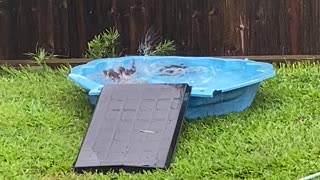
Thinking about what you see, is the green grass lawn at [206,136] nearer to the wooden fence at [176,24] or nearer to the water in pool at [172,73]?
the water in pool at [172,73]

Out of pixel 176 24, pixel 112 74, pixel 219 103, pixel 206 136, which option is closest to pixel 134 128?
pixel 206 136

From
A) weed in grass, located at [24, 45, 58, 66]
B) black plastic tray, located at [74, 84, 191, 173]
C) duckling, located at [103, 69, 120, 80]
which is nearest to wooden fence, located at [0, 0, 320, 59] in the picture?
weed in grass, located at [24, 45, 58, 66]

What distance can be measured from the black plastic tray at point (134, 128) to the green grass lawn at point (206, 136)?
0.29ft

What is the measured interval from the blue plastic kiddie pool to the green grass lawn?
9cm

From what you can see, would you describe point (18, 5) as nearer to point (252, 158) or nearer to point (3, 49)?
point (3, 49)

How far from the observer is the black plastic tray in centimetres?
406

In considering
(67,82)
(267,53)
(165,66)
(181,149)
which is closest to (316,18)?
(267,53)

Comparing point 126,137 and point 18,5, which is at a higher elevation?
point 18,5

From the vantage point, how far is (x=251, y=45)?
6371 millimetres

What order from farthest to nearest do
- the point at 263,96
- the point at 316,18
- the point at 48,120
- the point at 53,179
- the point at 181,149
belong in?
1. the point at 316,18
2. the point at 263,96
3. the point at 48,120
4. the point at 181,149
5. the point at 53,179

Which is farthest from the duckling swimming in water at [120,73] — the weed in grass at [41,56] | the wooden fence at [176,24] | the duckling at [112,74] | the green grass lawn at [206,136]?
the weed in grass at [41,56]

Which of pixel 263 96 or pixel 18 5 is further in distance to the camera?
pixel 18 5

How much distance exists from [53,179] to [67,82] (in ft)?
6.37

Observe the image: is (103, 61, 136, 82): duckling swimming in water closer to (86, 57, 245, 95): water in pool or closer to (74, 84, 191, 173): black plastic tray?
(86, 57, 245, 95): water in pool
